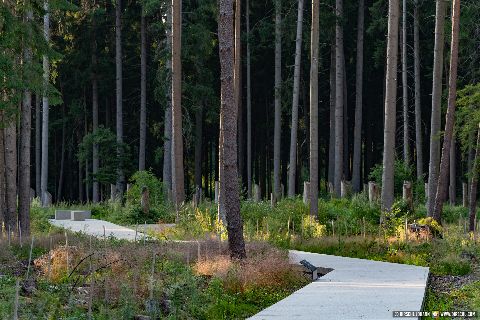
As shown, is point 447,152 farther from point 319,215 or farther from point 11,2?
point 11,2

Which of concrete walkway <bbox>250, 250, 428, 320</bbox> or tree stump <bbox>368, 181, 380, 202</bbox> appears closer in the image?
concrete walkway <bbox>250, 250, 428, 320</bbox>

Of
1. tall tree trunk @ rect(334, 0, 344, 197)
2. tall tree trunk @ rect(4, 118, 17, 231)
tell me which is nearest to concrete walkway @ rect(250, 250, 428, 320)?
tall tree trunk @ rect(4, 118, 17, 231)

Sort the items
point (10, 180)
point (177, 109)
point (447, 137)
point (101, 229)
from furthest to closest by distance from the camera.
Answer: point (177, 109) < point (101, 229) < point (10, 180) < point (447, 137)

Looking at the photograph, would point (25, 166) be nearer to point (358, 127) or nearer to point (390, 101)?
point (390, 101)

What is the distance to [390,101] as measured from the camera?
2073 cm

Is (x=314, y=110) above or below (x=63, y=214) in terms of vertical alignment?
above

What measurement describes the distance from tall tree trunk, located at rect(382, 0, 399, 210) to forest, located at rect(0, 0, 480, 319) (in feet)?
0.12

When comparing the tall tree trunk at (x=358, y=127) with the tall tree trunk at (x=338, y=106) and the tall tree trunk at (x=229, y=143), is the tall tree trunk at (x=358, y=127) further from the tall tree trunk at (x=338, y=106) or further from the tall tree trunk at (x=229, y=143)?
the tall tree trunk at (x=229, y=143)

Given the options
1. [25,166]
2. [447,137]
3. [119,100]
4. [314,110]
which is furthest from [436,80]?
[119,100]

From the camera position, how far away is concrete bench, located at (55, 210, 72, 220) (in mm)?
29656

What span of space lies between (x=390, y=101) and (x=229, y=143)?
24.1ft

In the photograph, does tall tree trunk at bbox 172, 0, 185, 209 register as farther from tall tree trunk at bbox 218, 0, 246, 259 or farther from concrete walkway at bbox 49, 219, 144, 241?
tall tree trunk at bbox 218, 0, 246, 259

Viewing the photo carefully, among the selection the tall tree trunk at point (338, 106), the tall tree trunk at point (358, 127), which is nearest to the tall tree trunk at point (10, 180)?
the tall tree trunk at point (338, 106)

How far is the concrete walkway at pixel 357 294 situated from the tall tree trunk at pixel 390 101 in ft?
18.0
